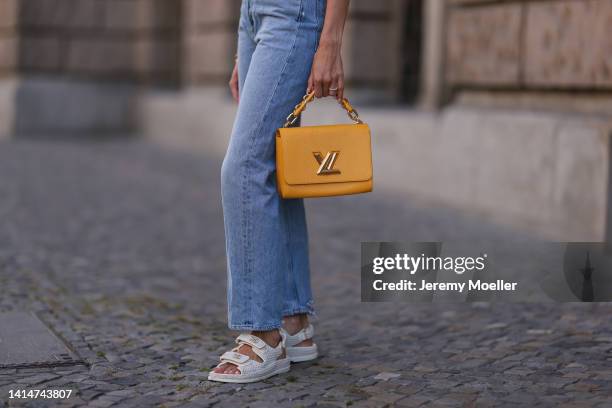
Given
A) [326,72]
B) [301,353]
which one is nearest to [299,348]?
[301,353]

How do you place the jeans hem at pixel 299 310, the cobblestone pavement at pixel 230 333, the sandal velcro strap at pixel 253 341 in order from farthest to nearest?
the jeans hem at pixel 299 310 < the sandal velcro strap at pixel 253 341 < the cobblestone pavement at pixel 230 333

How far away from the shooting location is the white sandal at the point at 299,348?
3.28 metres

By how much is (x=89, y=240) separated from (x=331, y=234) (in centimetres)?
127

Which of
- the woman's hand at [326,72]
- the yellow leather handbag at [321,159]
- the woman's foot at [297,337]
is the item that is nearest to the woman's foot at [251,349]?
the woman's foot at [297,337]

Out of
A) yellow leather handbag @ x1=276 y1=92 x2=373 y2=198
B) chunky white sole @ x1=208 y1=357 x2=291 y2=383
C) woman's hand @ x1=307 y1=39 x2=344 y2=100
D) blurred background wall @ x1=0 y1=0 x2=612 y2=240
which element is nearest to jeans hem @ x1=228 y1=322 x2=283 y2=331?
chunky white sole @ x1=208 y1=357 x2=291 y2=383

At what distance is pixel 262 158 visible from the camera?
3.02 m

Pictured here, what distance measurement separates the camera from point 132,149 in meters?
11.0

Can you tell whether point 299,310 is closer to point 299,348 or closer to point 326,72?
point 299,348

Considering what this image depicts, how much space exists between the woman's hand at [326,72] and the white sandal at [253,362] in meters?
0.71

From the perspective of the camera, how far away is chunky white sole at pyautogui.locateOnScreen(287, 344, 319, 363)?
328cm

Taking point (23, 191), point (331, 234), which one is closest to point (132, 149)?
point (23, 191)

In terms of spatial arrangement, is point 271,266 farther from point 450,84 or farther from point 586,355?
point 450,84

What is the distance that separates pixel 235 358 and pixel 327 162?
600 mm

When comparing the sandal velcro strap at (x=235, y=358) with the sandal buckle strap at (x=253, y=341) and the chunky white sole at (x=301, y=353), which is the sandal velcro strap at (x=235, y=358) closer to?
the sandal buckle strap at (x=253, y=341)
